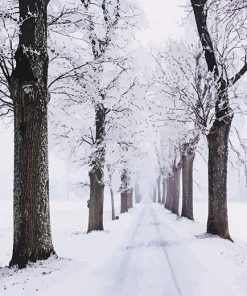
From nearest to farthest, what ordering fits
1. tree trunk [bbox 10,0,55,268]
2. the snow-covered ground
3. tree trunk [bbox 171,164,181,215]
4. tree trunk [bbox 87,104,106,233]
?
the snow-covered ground, tree trunk [bbox 10,0,55,268], tree trunk [bbox 87,104,106,233], tree trunk [bbox 171,164,181,215]

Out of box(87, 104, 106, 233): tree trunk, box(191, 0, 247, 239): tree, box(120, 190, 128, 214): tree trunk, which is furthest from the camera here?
box(120, 190, 128, 214): tree trunk

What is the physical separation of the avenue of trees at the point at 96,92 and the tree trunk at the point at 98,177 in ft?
0.14

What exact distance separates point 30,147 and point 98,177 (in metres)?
9.11

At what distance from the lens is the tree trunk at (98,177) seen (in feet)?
56.1

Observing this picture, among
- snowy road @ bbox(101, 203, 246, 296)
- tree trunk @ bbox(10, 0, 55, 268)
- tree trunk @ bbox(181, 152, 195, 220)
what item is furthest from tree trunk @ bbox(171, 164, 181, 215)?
tree trunk @ bbox(10, 0, 55, 268)

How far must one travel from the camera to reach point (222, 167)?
1338 centimetres

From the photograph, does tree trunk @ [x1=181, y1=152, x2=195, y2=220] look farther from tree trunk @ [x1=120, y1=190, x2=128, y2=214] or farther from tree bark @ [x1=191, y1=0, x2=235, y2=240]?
tree trunk @ [x1=120, y1=190, x2=128, y2=214]

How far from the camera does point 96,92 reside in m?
14.8

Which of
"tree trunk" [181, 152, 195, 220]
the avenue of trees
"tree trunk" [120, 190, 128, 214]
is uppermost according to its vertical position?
the avenue of trees

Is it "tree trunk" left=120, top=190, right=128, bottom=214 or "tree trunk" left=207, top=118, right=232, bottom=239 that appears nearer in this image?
"tree trunk" left=207, top=118, right=232, bottom=239

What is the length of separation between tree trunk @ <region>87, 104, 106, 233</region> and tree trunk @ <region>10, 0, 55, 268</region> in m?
8.43

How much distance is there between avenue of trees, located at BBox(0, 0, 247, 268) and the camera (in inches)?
325

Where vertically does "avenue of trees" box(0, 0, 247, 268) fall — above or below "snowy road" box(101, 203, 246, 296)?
above

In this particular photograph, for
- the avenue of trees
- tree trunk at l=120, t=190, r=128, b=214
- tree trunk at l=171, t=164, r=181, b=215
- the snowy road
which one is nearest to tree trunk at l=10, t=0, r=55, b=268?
the avenue of trees
